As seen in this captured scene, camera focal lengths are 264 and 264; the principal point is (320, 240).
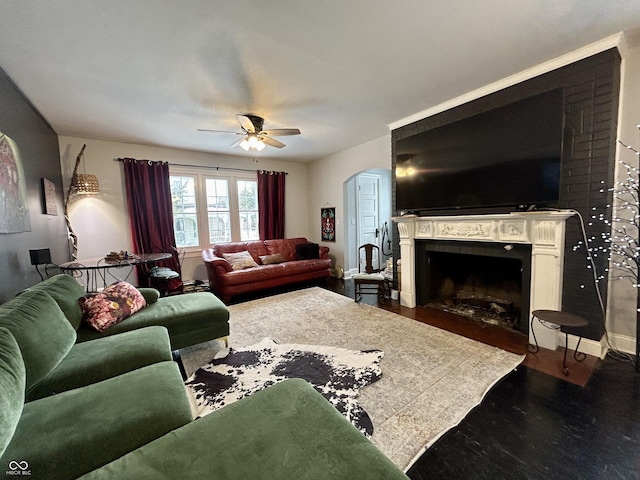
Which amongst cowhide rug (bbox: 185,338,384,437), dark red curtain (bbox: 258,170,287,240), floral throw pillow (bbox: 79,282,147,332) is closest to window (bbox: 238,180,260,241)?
dark red curtain (bbox: 258,170,287,240)

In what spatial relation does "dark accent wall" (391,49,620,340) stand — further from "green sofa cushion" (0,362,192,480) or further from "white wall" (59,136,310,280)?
"white wall" (59,136,310,280)

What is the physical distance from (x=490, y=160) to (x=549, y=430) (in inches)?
90.6

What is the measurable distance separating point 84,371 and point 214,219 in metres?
4.08

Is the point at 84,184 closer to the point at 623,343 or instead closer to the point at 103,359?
the point at 103,359

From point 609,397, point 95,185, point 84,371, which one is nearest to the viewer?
point 84,371

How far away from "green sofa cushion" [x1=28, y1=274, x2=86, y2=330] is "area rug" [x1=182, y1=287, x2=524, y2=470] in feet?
3.00

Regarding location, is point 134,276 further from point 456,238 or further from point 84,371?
point 456,238

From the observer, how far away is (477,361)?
2.22m

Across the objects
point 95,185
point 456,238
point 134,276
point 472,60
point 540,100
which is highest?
point 472,60

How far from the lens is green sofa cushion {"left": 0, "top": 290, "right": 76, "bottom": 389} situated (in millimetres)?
1336

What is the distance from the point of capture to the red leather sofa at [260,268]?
4.14 m

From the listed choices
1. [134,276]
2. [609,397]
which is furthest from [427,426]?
[134,276]

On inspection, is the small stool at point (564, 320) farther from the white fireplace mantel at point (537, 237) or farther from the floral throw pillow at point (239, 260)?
the floral throw pillow at point (239, 260)

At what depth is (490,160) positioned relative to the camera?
8.93 feet
